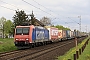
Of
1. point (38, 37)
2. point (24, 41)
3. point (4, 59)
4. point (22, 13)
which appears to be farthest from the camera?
point (22, 13)

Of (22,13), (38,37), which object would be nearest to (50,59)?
(38,37)

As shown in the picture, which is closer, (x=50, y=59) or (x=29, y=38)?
(x=50, y=59)

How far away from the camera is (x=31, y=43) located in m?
32.2

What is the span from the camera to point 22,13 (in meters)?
106

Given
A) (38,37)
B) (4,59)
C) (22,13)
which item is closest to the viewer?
(4,59)

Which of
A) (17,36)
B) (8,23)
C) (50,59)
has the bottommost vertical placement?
(50,59)

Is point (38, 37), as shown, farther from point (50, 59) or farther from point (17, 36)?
point (50, 59)

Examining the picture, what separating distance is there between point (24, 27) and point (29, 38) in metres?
1.91

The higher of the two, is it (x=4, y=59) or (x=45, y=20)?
Answer: (x=45, y=20)

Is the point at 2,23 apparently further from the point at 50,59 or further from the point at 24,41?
the point at 50,59

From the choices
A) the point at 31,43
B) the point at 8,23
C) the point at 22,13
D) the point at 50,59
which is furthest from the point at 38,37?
the point at 8,23

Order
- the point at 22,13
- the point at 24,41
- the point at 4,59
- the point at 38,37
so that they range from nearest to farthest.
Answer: the point at 4,59, the point at 24,41, the point at 38,37, the point at 22,13

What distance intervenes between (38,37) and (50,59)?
15.7 meters

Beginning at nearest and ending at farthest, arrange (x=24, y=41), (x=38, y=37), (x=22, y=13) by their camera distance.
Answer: (x=24, y=41) → (x=38, y=37) → (x=22, y=13)
